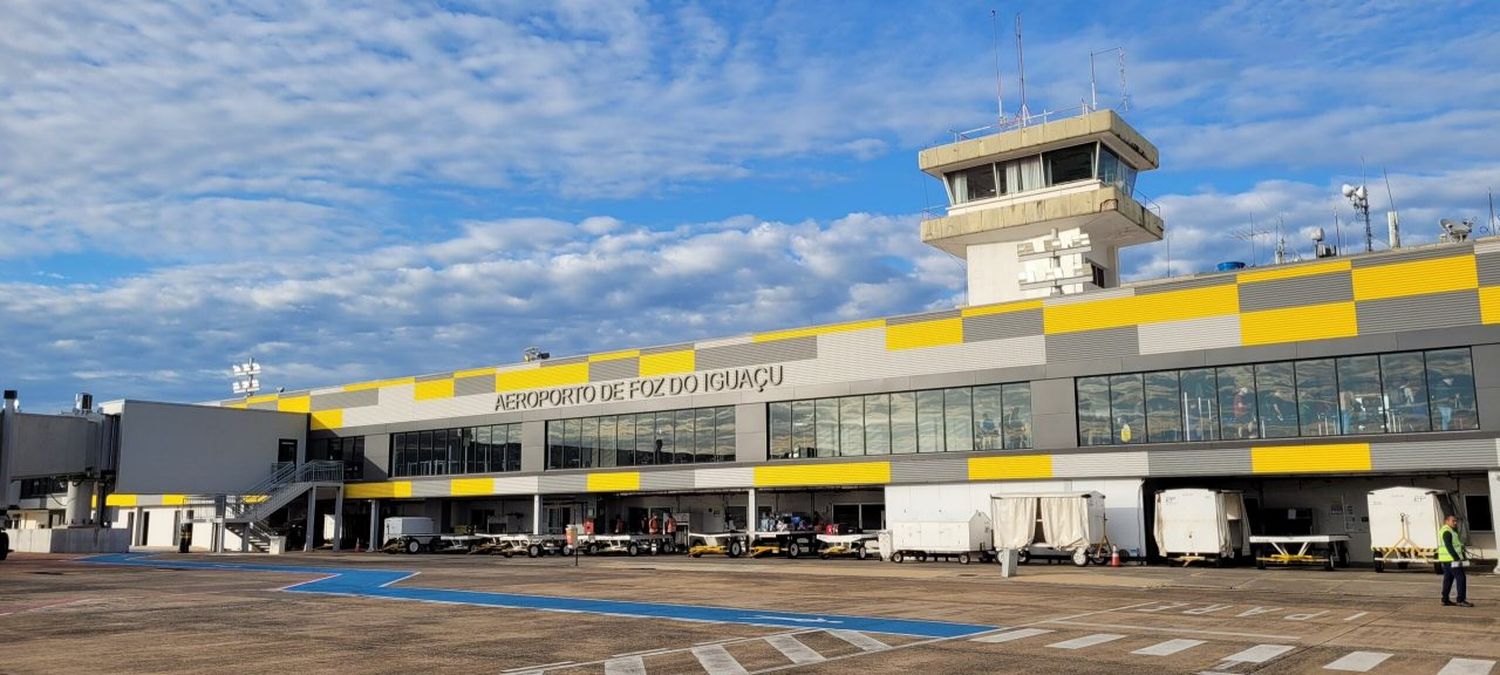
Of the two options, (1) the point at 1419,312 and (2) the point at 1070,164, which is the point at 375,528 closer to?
(2) the point at 1070,164

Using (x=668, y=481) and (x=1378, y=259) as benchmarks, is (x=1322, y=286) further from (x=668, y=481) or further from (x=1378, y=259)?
(x=668, y=481)

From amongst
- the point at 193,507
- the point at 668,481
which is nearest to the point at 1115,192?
the point at 668,481

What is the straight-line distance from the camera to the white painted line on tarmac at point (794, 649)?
15.5 metres

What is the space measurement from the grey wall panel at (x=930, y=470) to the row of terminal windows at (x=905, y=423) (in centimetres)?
54

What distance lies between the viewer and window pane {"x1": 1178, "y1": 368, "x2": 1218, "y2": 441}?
42031 mm

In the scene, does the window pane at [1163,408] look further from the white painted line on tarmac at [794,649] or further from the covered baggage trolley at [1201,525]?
the white painted line on tarmac at [794,649]

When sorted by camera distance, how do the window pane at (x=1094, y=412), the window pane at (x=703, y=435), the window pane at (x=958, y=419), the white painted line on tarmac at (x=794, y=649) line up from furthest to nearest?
the window pane at (x=703, y=435), the window pane at (x=958, y=419), the window pane at (x=1094, y=412), the white painted line on tarmac at (x=794, y=649)

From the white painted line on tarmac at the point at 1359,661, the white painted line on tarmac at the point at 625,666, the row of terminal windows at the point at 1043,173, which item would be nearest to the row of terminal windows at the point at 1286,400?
the row of terminal windows at the point at 1043,173

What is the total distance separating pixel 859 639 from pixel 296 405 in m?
64.8

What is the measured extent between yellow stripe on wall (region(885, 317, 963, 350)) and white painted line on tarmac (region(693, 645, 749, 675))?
33202mm

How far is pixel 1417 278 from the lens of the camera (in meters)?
38.6

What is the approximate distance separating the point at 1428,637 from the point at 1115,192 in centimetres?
3529

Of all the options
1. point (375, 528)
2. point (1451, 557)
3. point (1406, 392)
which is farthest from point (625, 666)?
point (375, 528)

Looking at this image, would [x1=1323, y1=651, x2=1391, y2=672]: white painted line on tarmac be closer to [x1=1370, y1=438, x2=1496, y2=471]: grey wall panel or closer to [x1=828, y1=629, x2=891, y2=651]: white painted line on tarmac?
[x1=828, y1=629, x2=891, y2=651]: white painted line on tarmac
